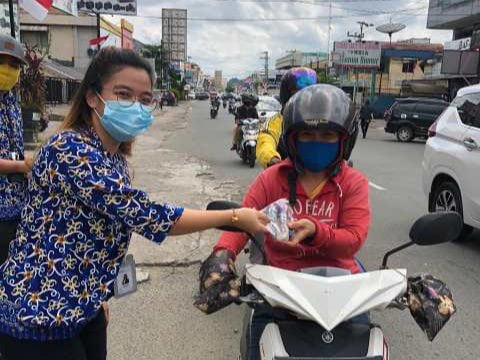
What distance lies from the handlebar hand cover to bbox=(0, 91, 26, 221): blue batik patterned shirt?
1484 millimetres

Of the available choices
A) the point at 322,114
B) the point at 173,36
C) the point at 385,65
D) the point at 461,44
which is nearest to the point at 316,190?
the point at 322,114

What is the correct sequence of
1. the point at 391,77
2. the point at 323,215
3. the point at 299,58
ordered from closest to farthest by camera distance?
the point at 323,215 → the point at 391,77 → the point at 299,58

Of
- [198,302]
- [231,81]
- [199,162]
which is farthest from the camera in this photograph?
[231,81]

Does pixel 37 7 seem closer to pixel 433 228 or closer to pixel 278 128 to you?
pixel 278 128

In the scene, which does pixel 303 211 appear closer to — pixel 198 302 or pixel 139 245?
pixel 198 302

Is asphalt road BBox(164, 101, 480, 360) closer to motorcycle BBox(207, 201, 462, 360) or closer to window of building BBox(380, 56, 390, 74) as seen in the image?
motorcycle BBox(207, 201, 462, 360)

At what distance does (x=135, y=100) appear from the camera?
1978 millimetres

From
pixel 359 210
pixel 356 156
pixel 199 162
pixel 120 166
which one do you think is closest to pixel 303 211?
pixel 359 210

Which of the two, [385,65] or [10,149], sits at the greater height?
[385,65]

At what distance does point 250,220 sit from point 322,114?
0.67 meters

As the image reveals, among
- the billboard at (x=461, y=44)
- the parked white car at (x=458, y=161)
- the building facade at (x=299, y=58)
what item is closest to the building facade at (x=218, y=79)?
the building facade at (x=299, y=58)

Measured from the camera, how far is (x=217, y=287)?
77.0 inches

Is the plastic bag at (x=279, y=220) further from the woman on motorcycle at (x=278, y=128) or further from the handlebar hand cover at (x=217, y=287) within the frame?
the woman on motorcycle at (x=278, y=128)

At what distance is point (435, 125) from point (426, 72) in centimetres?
4586
